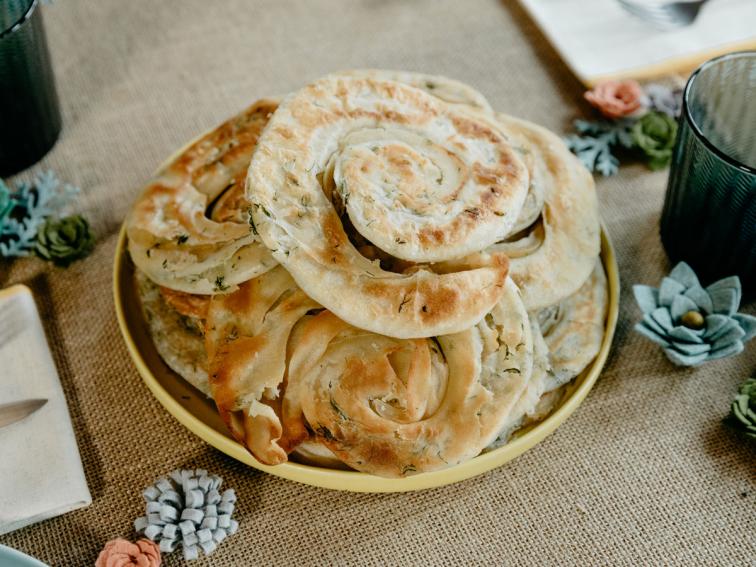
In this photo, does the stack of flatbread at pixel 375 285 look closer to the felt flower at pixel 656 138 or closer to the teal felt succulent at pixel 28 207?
the teal felt succulent at pixel 28 207

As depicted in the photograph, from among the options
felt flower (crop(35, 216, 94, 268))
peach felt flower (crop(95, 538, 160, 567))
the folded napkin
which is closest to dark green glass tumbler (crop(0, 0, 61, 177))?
felt flower (crop(35, 216, 94, 268))

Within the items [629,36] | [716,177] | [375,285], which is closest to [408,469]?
[375,285]

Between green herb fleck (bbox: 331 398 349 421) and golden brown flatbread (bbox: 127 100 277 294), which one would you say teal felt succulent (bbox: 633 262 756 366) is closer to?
green herb fleck (bbox: 331 398 349 421)

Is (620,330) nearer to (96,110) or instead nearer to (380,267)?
(380,267)

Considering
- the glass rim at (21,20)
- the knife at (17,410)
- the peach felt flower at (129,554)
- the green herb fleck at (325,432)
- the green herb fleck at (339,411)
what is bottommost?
the peach felt flower at (129,554)

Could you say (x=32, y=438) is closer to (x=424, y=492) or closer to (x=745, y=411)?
(x=424, y=492)

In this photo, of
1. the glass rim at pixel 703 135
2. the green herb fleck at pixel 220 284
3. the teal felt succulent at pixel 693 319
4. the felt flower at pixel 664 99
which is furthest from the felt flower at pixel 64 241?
the felt flower at pixel 664 99

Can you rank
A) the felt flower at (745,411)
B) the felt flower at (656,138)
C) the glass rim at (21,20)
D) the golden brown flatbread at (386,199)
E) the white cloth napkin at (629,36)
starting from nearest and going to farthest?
the golden brown flatbread at (386,199)
the felt flower at (745,411)
the glass rim at (21,20)
the felt flower at (656,138)
the white cloth napkin at (629,36)
